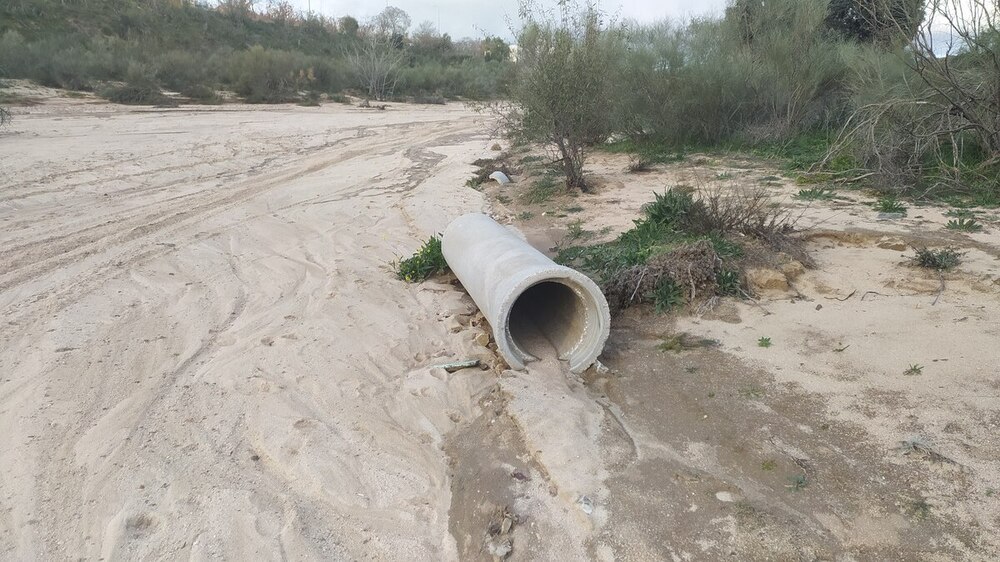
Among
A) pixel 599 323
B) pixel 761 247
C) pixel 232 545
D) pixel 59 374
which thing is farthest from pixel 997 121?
pixel 59 374

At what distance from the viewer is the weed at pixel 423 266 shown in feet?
22.0

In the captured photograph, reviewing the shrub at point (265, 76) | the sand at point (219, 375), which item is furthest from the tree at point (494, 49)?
the sand at point (219, 375)

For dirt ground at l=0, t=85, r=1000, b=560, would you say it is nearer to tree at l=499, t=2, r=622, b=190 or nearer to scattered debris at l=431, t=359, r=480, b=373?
scattered debris at l=431, t=359, r=480, b=373

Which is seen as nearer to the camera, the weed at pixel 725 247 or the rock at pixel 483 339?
the rock at pixel 483 339

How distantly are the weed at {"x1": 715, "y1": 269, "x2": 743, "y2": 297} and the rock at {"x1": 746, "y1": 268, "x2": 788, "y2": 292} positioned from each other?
0.45 feet

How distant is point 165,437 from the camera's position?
3.87m

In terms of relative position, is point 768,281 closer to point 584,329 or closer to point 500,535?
point 584,329

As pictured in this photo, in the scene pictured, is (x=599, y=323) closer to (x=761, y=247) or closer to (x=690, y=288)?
(x=690, y=288)

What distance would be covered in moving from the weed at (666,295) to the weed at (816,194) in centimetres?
430

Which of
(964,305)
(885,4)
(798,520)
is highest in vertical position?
(885,4)

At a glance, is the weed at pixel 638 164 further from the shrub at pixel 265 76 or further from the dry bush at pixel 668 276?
the shrub at pixel 265 76

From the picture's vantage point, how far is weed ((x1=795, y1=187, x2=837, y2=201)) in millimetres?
9023

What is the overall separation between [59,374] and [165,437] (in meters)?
1.25

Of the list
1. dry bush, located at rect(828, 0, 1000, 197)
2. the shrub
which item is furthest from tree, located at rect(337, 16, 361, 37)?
dry bush, located at rect(828, 0, 1000, 197)
